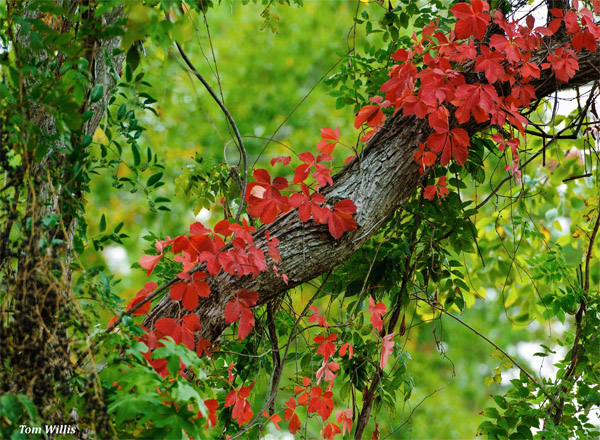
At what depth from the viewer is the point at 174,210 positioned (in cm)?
769

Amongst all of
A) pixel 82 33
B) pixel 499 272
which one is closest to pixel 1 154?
pixel 82 33

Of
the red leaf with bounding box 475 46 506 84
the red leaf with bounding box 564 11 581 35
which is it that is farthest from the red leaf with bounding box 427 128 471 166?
the red leaf with bounding box 564 11 581 35

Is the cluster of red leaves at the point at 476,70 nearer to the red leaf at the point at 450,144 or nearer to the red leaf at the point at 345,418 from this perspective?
the red leaf at the point at 450,144

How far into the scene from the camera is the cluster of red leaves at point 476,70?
66.2 inches

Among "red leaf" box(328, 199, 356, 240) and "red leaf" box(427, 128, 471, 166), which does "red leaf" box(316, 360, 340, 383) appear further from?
"red leaf" box(427, 128, 471, 166)

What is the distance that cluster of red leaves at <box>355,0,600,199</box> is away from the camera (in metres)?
1.68

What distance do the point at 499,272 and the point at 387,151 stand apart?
1.80 m

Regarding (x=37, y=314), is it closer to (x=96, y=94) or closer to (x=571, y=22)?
(x=96, y=94)

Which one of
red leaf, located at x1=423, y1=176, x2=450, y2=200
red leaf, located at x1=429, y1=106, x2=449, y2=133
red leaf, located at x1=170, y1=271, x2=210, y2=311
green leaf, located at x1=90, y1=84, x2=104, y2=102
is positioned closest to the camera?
green leaf, located at x1=90, y1=84, x2=104, y2=102

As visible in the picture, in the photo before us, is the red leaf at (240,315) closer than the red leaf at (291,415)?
Yes

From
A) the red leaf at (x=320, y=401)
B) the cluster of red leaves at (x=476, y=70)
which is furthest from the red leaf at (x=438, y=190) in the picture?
the red leaf at (x=320, y=401)

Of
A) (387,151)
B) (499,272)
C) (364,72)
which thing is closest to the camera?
(387,151)

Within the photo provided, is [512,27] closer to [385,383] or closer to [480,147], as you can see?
[480,147]

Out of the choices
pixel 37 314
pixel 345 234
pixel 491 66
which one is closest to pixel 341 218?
pixel 345 234
